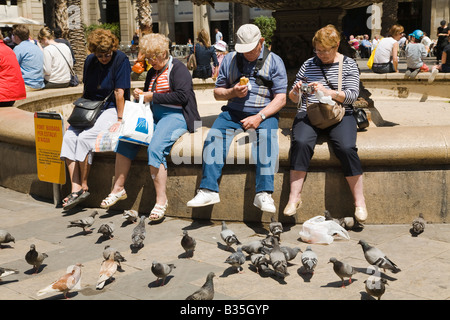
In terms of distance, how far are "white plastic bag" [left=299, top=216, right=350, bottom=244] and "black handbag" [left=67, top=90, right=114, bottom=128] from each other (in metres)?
2.57

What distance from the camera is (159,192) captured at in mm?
5973

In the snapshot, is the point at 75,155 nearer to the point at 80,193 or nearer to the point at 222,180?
the point at 80,193

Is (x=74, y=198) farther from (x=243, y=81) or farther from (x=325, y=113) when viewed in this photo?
(x=325, y=113)

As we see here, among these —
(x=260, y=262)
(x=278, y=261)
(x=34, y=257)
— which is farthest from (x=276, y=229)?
(x=34, y=257)

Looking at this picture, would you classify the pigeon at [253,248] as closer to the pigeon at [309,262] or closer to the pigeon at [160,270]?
the pigeon at [309,262]

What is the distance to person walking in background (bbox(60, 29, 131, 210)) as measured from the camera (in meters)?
6.40

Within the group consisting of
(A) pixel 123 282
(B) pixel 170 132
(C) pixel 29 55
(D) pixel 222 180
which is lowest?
(A) pixel 123 282

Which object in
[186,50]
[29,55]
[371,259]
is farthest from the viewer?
[186,50]

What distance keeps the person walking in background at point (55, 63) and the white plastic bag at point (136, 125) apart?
5803mm

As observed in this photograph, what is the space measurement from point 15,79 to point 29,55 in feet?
7.44

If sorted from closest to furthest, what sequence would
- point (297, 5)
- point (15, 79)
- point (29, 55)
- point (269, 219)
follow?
point (269, 219)
point (297, 5)
point (15, 79)
point (29, 55)

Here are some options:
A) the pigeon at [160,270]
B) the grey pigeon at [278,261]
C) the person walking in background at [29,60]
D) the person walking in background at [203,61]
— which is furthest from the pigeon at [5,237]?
the person walking in background at [203,61]

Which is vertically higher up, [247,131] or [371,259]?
[247,131]

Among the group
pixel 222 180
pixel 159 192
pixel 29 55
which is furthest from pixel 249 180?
pixel 29 55
